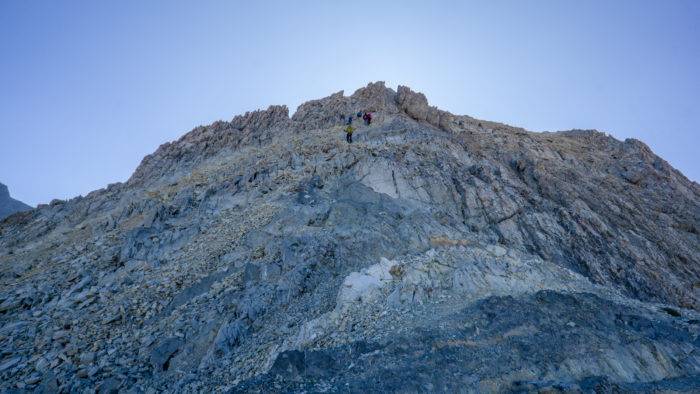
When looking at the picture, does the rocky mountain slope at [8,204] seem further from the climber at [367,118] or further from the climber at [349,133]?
the climber at [349,133]

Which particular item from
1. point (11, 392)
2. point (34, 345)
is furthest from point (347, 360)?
point (34, 345)

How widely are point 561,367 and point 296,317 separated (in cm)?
737

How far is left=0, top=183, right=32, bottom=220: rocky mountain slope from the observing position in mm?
73281

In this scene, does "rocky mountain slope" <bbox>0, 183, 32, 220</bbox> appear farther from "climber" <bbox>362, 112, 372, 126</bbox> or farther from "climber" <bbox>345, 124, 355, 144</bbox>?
"climber" <bbox>345, 124, 355, 144</bbox>

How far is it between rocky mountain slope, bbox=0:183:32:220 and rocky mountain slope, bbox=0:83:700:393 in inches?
2323

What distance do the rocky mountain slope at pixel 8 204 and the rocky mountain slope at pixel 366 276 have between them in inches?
2323

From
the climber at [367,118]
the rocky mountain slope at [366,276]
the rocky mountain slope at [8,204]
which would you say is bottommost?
the rocky mountain slope at [366,276]

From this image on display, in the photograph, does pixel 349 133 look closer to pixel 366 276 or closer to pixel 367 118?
pixel 367 118

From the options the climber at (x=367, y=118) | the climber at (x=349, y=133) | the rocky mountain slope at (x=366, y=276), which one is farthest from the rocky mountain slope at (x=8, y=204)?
the climber at (x=349, y=133)

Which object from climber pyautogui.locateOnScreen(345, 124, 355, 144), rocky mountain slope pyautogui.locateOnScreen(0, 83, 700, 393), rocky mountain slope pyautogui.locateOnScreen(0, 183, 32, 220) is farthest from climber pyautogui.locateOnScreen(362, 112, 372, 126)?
rocky mountain slope pyautogui.locateOnScreen(0, 183, 32, 220)

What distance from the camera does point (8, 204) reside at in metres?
A: 76.0

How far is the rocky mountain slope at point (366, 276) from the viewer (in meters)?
10.0

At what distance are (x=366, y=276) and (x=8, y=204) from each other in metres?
92.1

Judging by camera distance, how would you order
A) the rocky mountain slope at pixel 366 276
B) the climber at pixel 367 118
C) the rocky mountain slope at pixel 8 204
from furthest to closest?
the rocky mountain slope at pixel 8 204 < the climber at pixel 367 118 < the rocky mountain slope at pixel 366 276
